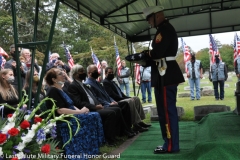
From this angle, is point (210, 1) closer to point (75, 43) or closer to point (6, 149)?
point (6, 149)

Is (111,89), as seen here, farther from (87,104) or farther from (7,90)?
(7,90)

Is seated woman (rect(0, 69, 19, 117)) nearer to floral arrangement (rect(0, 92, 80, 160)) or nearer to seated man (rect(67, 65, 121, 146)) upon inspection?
seated man (rect(67, 65, 121, 146))

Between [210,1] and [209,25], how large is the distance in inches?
47.8

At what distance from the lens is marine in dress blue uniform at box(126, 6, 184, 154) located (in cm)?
391

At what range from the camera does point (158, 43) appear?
153 inches

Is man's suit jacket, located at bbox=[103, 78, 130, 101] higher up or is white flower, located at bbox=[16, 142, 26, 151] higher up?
man's suit jacket, located at bbox=[103, 78, 130, 101]

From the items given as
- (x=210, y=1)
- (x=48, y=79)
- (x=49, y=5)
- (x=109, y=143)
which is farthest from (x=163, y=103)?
(x=49, y=5)

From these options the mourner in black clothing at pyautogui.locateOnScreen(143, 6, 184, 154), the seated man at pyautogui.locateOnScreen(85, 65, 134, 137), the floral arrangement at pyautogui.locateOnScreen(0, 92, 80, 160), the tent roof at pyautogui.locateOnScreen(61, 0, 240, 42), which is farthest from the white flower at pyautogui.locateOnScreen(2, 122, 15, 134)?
the seated man at pyautogui.locateOnScreen(85, 65, 134, 137)

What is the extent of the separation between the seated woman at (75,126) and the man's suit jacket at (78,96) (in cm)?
36

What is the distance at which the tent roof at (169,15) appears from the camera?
5.94 metres

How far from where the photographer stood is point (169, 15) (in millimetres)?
7562

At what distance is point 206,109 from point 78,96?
147 inches

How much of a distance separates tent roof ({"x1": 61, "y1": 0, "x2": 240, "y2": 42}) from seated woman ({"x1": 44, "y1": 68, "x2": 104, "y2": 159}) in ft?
5.03

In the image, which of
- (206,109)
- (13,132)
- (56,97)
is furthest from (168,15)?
(13,132)
